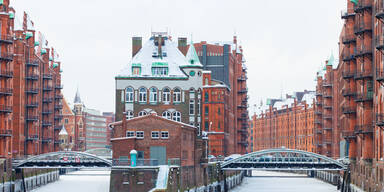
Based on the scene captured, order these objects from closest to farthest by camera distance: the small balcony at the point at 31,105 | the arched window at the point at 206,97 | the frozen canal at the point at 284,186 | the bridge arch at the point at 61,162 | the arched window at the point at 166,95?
1. the bridge arch at the point at 61,162
2. the arched window at the point at 166,95
3. the small balcony at the point at 31,105
4. the frozen canal at the point at 284,186
5. the arched window at the point at 206,97

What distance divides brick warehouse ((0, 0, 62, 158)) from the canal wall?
10.5ft

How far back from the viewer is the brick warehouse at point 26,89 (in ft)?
268

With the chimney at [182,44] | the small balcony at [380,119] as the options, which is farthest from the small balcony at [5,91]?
the small balcony at [380,119]

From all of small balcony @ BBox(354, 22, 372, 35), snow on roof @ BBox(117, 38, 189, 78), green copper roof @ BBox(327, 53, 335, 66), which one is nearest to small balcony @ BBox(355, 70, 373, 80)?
small balcony @ BBox(354, 22, 372, 35)

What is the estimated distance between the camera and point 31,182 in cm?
10206

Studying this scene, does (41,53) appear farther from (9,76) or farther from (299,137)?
(299,137)

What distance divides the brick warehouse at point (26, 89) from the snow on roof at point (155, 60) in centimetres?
1392

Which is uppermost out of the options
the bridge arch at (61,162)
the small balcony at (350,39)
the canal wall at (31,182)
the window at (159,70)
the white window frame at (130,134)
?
the small balcony at (350,39)

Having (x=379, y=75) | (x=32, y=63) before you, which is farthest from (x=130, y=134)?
(x=32, y=63)

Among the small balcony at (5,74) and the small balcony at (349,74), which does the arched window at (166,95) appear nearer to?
the small balcony at (5,74)

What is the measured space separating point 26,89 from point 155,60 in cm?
2230

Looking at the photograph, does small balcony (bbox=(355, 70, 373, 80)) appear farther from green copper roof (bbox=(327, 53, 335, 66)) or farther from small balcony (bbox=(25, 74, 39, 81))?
green copper roof (bbox=(327, 53, 335, 66))

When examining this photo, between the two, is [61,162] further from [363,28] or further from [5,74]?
[363,28]

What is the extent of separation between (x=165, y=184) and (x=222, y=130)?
5980 cm
